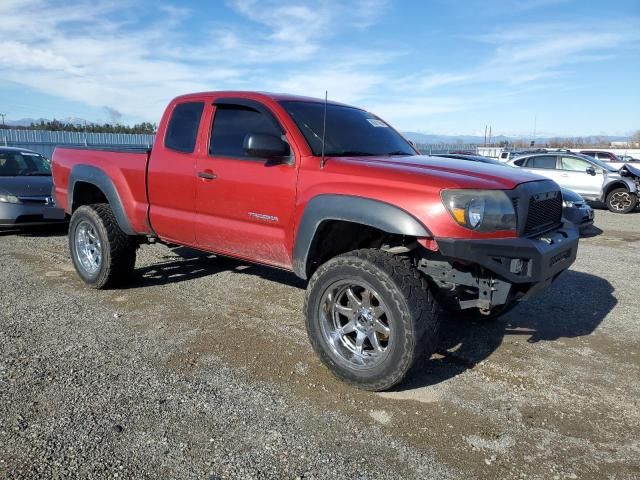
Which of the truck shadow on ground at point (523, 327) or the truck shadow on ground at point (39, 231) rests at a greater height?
the truck shadow on ground at point (39, 231)

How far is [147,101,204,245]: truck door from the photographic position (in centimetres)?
454

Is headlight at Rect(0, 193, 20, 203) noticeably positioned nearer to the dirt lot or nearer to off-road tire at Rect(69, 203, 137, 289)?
the dirt lot

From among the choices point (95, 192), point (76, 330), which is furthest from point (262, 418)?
point (95, 192)

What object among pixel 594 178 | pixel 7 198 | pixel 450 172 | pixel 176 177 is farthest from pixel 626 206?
pixel 7 198

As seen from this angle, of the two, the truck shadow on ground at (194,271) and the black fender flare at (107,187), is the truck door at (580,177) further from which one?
the black fender flare at (107,187)

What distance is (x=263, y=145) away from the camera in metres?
3.64

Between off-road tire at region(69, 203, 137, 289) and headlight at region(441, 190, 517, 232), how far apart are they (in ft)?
11.6

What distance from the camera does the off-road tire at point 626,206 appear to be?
13.6 m

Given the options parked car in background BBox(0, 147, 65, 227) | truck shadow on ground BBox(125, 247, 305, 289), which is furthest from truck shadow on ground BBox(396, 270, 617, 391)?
parked car in background BBox(0, 147, 65, 227)

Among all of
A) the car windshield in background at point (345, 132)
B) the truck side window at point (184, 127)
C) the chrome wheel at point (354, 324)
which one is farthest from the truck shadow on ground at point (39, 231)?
the chrome wheel at point (354, 324)

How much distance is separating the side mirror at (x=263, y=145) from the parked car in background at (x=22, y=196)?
215 inches

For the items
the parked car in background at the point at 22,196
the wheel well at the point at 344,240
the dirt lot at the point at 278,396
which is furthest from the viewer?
the parked car in background at the point at 22,196

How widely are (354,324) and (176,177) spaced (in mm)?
2193

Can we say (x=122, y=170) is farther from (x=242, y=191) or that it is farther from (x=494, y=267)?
(x=494, y=267)
